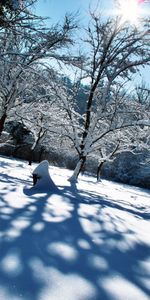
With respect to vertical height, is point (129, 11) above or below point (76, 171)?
above

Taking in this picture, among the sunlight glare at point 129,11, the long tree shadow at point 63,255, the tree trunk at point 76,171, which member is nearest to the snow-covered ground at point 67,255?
the long tree shadow at point 63,255

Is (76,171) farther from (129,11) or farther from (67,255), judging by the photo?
(67,255)

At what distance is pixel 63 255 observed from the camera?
8.38 ft

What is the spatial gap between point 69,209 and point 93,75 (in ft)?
34.7

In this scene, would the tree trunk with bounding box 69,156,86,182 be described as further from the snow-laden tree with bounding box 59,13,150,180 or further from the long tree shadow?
the long tree shadow

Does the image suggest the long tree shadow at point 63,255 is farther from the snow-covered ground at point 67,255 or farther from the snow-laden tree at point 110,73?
the snow-laden tree at point 110,73

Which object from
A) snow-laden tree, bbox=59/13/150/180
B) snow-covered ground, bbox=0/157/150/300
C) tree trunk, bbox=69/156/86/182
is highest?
snow-laden tree, bbox=59/13/150/180

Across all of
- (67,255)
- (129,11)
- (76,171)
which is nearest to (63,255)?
(67,255)

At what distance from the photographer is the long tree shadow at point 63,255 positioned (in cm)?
195

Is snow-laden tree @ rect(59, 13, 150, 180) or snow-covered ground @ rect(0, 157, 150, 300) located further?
snow-laden tree @ rect(59, 13, 150, 180)

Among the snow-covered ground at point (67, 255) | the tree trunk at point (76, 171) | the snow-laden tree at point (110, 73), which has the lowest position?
the snow-covered ground at point (67, 255)

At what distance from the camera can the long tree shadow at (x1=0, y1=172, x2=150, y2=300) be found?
1946 millimetres

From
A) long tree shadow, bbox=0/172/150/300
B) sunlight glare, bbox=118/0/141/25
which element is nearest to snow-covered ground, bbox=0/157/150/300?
long tree shadow, bbox=0/172/150/300

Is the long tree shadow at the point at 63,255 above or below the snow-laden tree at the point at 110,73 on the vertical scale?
below
